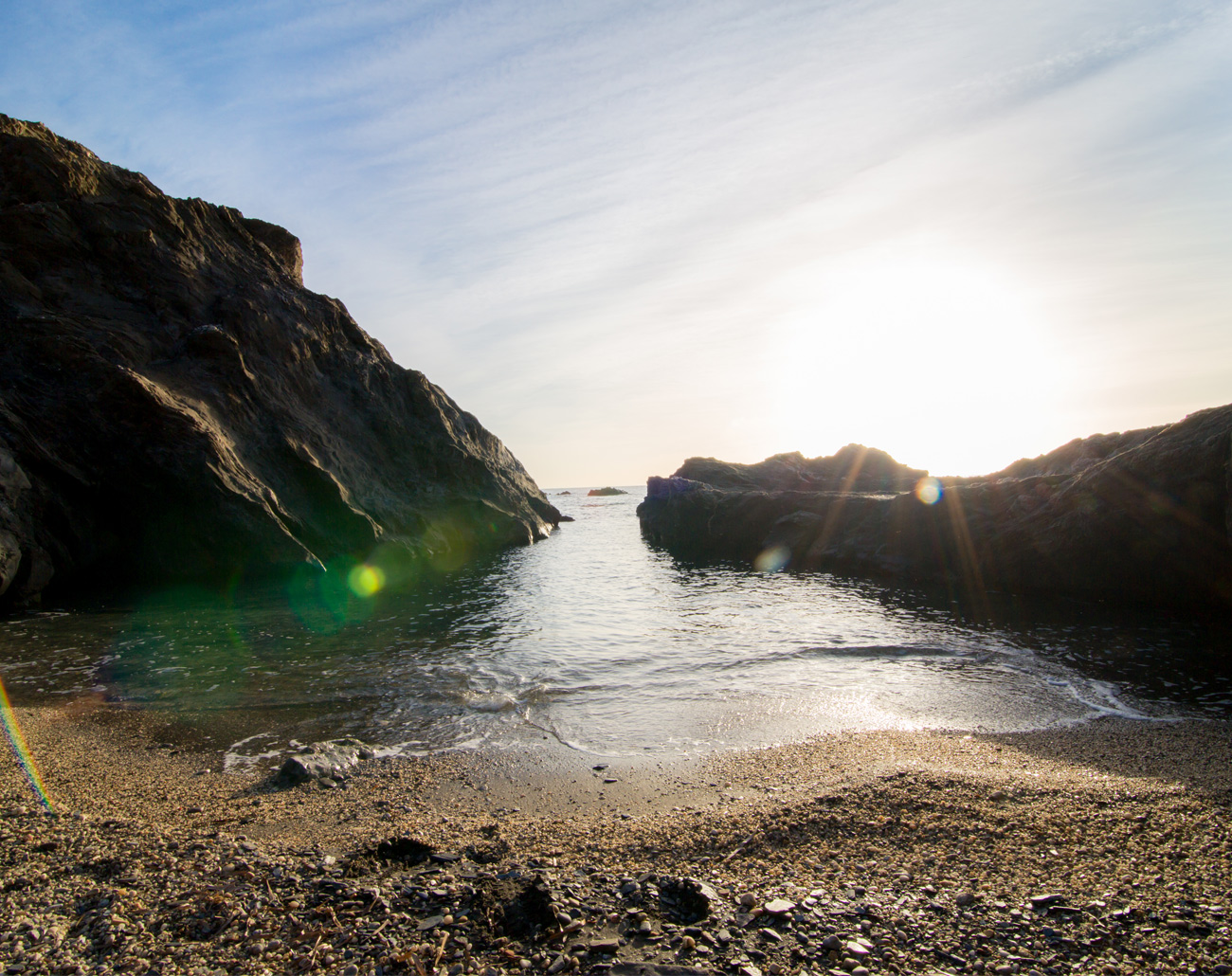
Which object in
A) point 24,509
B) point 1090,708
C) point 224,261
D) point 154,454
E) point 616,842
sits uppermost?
point 224,261

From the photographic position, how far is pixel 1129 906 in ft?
15.3

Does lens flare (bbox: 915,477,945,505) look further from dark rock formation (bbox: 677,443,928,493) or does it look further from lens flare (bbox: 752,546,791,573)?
dark rock formation (bbox: 677,443,928,493)

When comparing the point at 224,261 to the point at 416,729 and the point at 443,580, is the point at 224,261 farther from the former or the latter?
the point at 416,729

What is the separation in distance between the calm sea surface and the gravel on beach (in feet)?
6.91

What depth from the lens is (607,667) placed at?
14930 millimetres

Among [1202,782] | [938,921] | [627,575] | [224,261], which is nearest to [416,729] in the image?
[938,921]

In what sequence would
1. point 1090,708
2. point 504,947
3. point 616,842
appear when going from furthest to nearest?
point 1090,708 < point 616,842 < point 504,947

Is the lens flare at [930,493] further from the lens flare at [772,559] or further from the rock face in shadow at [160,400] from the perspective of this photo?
the rock face in shadow at [160,400]

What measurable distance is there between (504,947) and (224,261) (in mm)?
39394

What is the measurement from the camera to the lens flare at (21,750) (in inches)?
281

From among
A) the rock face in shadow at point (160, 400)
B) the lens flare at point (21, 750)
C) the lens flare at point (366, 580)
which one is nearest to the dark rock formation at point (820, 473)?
the rock face in shadow at point (160, 400)

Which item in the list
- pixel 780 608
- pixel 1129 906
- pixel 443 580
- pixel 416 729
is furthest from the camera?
pixel 443 580

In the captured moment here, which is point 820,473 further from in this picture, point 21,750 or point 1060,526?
point 21,750

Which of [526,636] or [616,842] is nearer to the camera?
[616,842]
